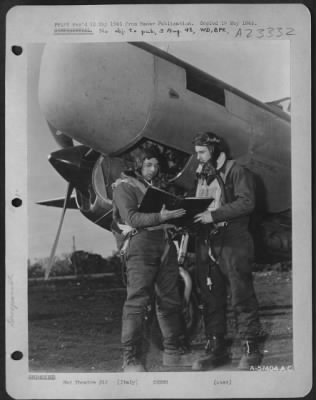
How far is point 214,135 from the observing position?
1447mm

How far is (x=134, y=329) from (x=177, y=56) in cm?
74

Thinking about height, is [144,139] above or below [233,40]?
below

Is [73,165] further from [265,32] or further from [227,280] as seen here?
[265,32]

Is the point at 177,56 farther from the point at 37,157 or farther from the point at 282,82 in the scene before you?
the point at 37,157

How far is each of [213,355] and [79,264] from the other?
0.43 metres

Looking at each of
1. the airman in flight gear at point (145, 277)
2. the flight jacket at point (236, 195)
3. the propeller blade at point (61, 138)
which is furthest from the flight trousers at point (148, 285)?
the propeller blade at point (61, 138)

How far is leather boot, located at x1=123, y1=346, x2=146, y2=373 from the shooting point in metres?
1.44

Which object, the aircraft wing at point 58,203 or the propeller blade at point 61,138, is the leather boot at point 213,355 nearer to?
the aircraft wing at point 58,203

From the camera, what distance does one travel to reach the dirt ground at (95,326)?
1.44 meters

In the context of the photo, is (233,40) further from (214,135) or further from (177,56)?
(214,135)

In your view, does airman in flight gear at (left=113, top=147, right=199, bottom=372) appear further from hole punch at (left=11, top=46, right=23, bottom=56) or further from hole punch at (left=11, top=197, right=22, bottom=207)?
hole punch at (left=11, top=46, right=23, bottom=56)

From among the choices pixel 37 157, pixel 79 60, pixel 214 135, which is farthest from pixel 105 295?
pixel 79 60

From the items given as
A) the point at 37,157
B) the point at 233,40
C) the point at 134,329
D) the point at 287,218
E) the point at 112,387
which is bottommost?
the point at 112,387

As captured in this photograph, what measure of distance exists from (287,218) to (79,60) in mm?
692
